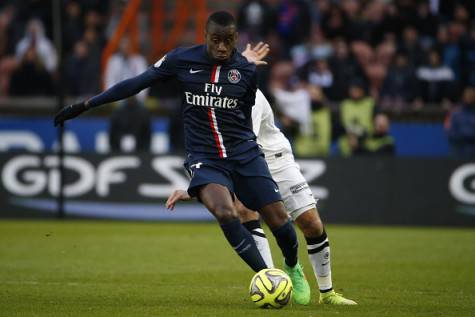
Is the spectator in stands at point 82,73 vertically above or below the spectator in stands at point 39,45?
below

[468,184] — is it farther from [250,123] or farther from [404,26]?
[250,123]

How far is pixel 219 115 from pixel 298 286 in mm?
1731

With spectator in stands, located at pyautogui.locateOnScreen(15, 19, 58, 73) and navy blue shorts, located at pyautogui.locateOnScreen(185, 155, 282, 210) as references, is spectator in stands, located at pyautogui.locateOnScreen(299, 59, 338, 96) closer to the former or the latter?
spectator in stands, located at pyautogui.locateOnScreen(15, 19, 58, 73)

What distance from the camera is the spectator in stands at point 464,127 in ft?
66.6

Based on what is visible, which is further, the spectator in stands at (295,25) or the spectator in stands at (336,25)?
the spectator in stands at (295,25)

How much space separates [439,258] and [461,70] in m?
8.82

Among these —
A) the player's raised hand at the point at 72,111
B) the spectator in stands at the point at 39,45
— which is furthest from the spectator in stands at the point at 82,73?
the player's raised hand at the point at 72,111

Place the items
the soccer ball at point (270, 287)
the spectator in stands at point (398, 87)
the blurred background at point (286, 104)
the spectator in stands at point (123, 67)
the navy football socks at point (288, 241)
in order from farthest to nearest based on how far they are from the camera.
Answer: the spectator in stands at point (123, 67)
the spectator in stands at point (398, 87)
the blurred background at point (286, 104)
the navy football socks at point (288, 241)
the soccer ball at point (270, 287)

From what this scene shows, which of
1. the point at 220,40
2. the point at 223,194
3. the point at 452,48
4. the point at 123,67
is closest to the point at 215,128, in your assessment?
the point at 223,194

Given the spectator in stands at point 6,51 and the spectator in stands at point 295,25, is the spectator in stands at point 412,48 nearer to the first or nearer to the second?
the spectator in stands at point 295,25

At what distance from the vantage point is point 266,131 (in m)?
10.0

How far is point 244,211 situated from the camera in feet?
33.6

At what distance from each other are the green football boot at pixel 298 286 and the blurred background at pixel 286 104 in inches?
362

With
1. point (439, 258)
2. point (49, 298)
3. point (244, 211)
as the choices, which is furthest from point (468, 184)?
point (49, 298)
